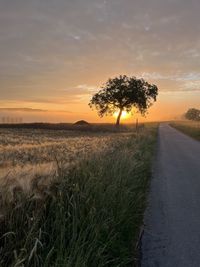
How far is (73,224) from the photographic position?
545cm

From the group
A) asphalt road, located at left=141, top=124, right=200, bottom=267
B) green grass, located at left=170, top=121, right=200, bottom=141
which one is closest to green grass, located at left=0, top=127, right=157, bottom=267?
asphalt road, located at left=141, top=124, right=200, bottom=267

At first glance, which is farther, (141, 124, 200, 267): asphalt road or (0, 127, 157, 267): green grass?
(141, 124, 200, 267): asphalt road

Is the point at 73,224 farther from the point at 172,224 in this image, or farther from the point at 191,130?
the point at 191,130

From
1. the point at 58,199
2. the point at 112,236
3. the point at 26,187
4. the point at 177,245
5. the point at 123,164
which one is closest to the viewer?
the point at 26,187

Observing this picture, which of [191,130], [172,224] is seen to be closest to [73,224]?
[172,224]

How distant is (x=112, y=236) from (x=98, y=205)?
61 centimetres

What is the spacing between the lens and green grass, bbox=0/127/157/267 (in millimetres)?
4766

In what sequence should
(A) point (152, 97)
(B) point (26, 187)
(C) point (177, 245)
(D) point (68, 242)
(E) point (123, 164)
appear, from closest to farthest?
1. (B) point (26, 187)
2. (D) point (68, 242)
3. (C) point (177, 245)
4. (E) point (123, 164)
5. (A) point (152, 97)

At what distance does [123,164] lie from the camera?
10766mm

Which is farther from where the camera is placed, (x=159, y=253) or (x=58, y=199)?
(x=159, y=253)

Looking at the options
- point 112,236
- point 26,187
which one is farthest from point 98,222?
point 26,187

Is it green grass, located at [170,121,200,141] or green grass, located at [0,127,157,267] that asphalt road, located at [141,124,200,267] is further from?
green grass, located at [170,121,200,141]

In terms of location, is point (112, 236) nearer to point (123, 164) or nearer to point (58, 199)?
point (58, 199)

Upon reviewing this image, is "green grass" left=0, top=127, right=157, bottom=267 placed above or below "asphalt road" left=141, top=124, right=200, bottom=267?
above
